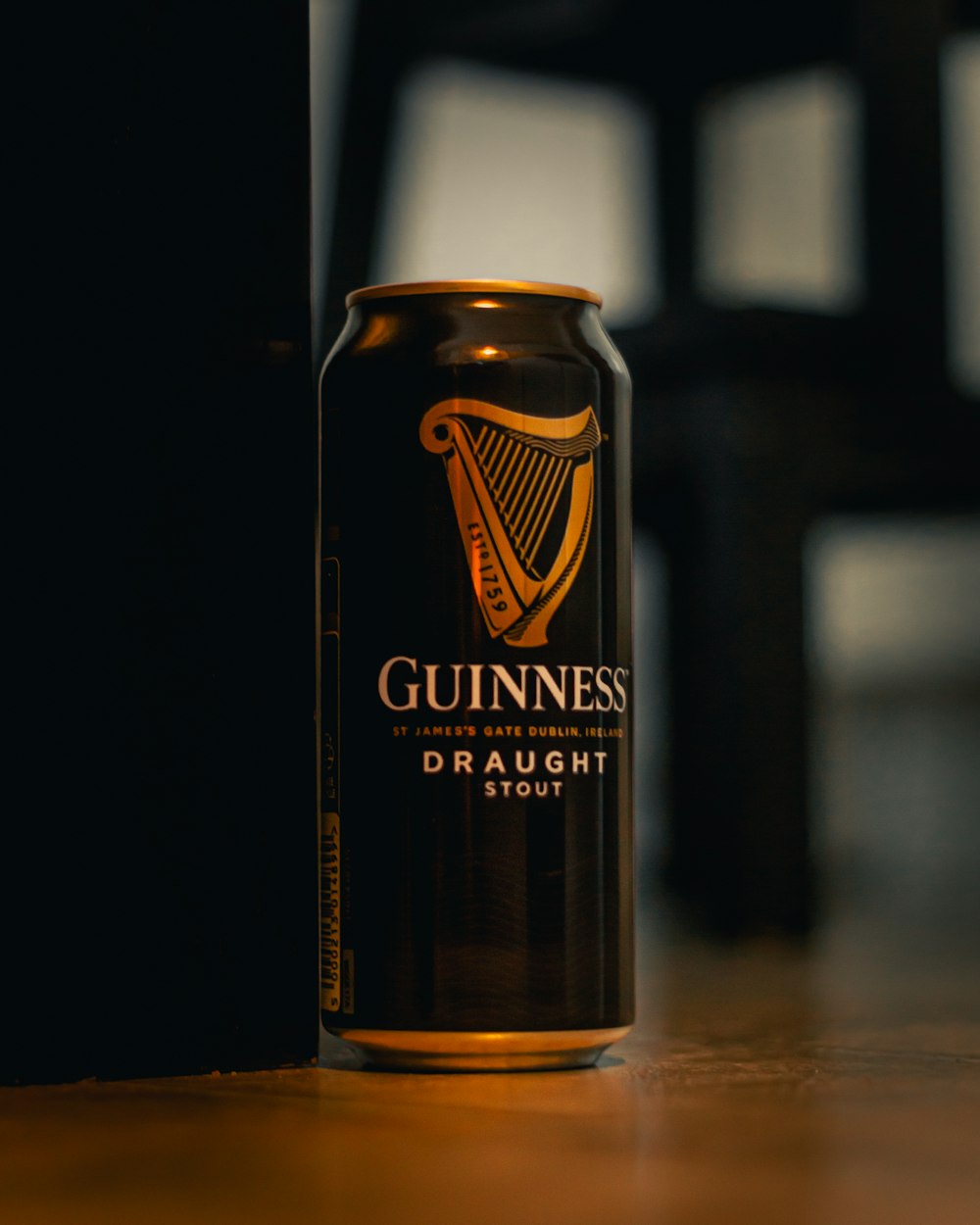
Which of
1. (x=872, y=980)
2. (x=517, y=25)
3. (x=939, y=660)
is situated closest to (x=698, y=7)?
(x=517, y=25)

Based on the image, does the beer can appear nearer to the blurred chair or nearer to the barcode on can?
the barcode on can

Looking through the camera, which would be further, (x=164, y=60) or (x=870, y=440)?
(x=870, y=440)

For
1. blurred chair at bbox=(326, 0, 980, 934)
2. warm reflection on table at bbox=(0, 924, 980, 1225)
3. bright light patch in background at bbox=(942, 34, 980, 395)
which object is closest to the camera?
warm reflection on table at bbox=(0, 924, 980, 1225)

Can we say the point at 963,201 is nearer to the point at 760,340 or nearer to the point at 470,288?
the point at 760,340

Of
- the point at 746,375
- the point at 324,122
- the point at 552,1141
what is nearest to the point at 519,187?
the point at 324,122

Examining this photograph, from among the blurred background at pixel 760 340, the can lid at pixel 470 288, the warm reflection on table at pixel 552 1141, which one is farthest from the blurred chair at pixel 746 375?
the can lid at pixel 470 288

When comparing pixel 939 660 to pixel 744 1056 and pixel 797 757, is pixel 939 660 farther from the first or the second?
pixel 744 1056

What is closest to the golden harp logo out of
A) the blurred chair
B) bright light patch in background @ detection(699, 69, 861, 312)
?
the blurred chair

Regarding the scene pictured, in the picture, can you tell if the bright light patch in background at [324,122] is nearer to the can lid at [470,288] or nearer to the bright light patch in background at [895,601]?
the bright light patch in background at [895,601]
